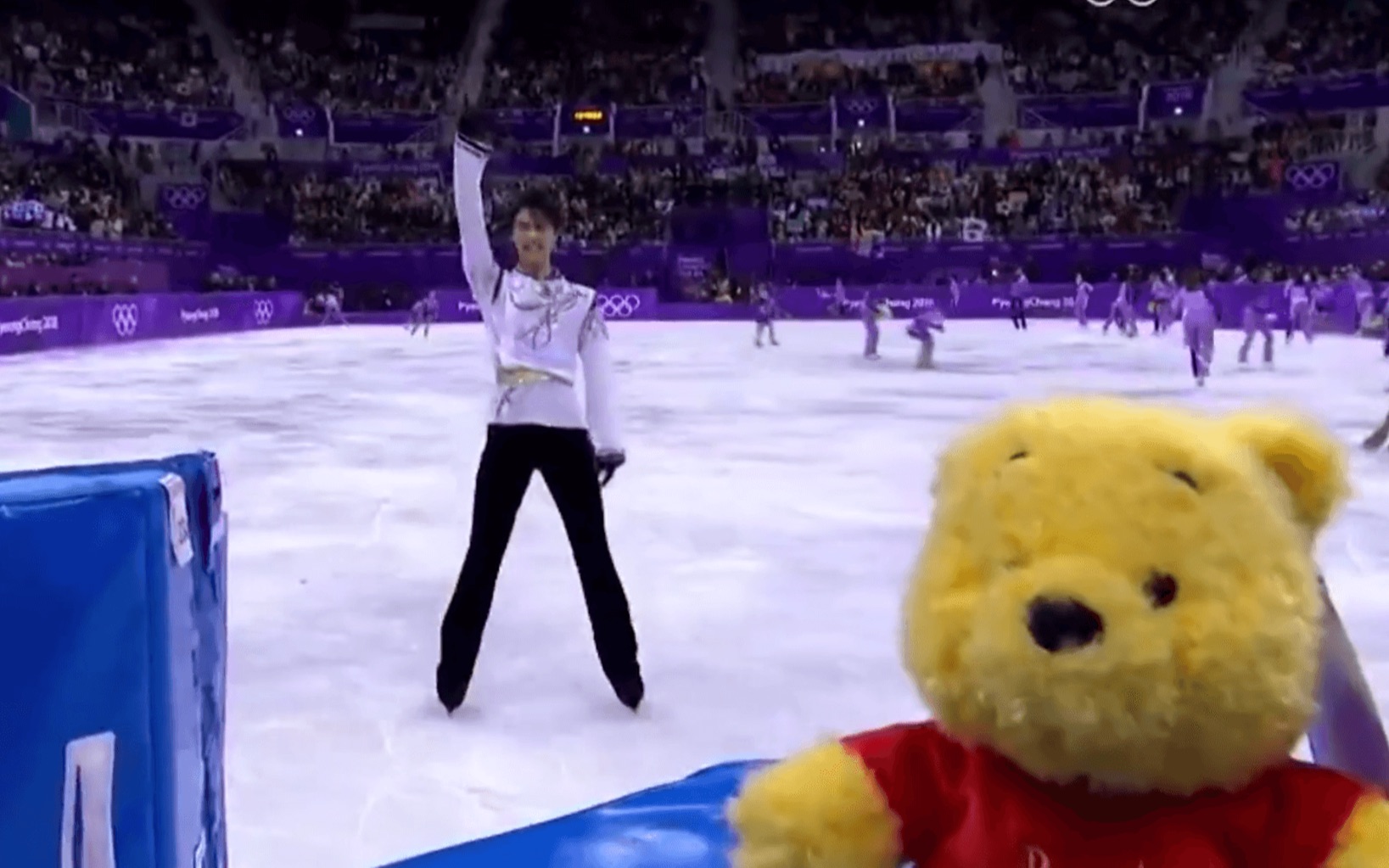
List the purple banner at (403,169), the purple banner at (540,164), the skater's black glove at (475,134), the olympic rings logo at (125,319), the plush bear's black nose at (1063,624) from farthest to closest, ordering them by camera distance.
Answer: the purple banner at (540,164) < the purple banner at (403,169) < the olympic rings logo at (125,319) < the skater's black glove at (475,134) < the plush bear's black nose at (1063,624)

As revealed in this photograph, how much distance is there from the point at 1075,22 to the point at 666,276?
657 inches

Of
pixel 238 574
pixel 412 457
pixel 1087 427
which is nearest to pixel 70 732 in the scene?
pixel 1087 427

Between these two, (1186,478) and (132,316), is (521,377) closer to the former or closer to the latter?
(1186,478)

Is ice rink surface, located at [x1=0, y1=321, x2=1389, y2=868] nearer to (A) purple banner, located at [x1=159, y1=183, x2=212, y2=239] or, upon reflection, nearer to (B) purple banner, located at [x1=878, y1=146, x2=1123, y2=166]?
(A) purple banner, located at [x1=159, y1=183, x2=212, y2=239]

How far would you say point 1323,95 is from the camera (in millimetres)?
34625

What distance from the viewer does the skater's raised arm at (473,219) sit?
388 cm

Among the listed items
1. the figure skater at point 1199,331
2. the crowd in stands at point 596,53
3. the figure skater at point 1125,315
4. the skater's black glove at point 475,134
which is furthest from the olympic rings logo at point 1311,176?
the skater's black glove at point 475,134

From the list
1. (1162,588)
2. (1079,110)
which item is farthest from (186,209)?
(1162,588)

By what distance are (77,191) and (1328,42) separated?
30283 mm

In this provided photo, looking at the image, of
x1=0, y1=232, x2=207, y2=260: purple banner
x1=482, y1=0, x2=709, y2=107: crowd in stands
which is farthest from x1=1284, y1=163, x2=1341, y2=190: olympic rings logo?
x1=0, y1=232, x2=207, y2=260: purple banner

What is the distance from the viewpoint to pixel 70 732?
1.79m

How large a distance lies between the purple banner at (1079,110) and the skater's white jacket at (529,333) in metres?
36.3

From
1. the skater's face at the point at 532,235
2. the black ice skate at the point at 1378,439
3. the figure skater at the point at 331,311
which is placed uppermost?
the skater's face at the point at 532,235

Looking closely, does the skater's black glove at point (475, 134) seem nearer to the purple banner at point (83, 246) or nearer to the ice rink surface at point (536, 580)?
the ice rink surface at point (536, 580)
